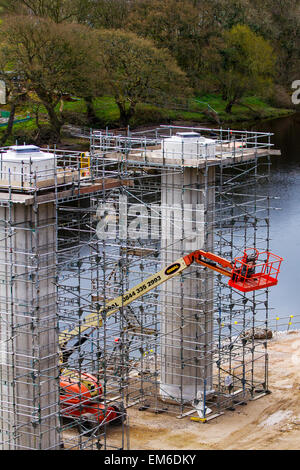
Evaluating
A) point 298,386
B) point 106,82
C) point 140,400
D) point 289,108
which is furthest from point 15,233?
point 289,108

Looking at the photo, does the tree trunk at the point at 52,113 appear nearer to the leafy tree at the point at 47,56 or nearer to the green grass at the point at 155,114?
the leafy tree at the point at 47,56

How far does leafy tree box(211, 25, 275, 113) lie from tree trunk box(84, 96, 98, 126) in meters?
20.1

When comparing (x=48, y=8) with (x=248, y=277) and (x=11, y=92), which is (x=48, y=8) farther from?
(x=248, y=277)

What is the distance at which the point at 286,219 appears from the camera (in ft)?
272

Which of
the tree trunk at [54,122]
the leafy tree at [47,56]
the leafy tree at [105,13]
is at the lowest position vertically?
the tree trunk at [54,122]

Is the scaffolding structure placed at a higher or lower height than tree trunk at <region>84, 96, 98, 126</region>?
lower

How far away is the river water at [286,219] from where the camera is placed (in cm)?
6588

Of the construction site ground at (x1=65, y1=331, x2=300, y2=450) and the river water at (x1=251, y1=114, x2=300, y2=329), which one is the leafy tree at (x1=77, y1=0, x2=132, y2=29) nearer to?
the river water at (x1=251, y1=114, x2=300, y2=329)

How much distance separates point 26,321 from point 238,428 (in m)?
11.5

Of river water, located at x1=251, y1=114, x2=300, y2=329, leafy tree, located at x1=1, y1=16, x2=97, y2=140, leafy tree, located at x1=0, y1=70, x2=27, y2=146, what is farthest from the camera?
leafy tree, located at x1=1, y1=16, x2=97, y2=140

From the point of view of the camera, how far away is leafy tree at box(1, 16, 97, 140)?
97.0 m

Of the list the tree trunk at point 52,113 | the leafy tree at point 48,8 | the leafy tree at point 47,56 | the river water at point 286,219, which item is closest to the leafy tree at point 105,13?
the leafy tree at point 48,8

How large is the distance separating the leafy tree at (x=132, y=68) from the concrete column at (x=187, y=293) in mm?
64096

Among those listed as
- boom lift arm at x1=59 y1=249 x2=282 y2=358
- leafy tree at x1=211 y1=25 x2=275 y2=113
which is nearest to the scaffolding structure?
boom lift arm at x1=59 y1=249 x2=282 y2=358
